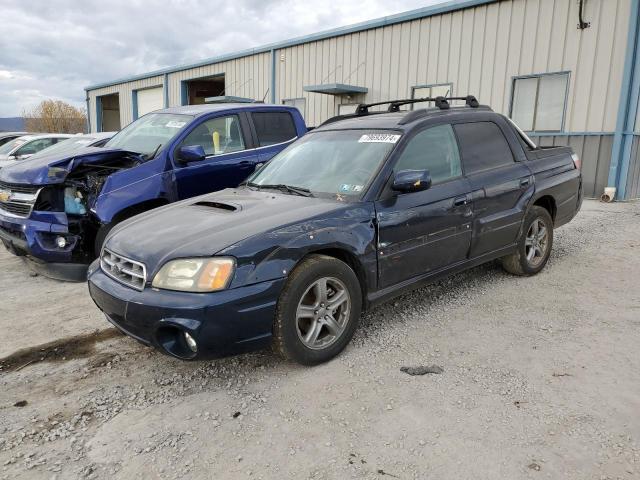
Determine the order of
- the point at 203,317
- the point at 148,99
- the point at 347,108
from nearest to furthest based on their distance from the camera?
the point at 203,317
the point at 347,108
the point at 148,99

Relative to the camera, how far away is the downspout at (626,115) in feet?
29.9

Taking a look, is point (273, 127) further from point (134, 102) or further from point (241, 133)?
point (134, 102)

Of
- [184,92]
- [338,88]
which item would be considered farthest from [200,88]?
[338,88]

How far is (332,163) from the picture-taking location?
3896mm

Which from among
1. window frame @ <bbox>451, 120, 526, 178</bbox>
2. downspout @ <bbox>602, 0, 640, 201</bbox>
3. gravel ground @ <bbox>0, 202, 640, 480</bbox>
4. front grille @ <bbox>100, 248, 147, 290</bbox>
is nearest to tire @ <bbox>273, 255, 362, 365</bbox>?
gravel ground @ <bbox>0, 202, 640, 480</bbox>

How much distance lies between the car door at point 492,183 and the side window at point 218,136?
2.90 m

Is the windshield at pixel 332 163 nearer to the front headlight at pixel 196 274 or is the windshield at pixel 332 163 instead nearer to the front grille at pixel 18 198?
the front headlight at pixel 196 274

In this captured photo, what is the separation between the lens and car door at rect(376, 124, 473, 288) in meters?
3.50

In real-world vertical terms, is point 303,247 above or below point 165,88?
below

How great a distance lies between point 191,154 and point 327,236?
279 cm

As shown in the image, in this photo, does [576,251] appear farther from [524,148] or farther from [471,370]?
[471,370]

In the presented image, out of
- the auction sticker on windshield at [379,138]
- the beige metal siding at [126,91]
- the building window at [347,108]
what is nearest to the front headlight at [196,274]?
the auction sticker on windshield at [379,138]

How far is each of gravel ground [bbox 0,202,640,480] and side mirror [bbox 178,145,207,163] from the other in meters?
1.96

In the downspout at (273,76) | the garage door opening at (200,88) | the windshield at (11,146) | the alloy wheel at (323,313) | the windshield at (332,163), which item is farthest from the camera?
the garage door opening at (200,88)
